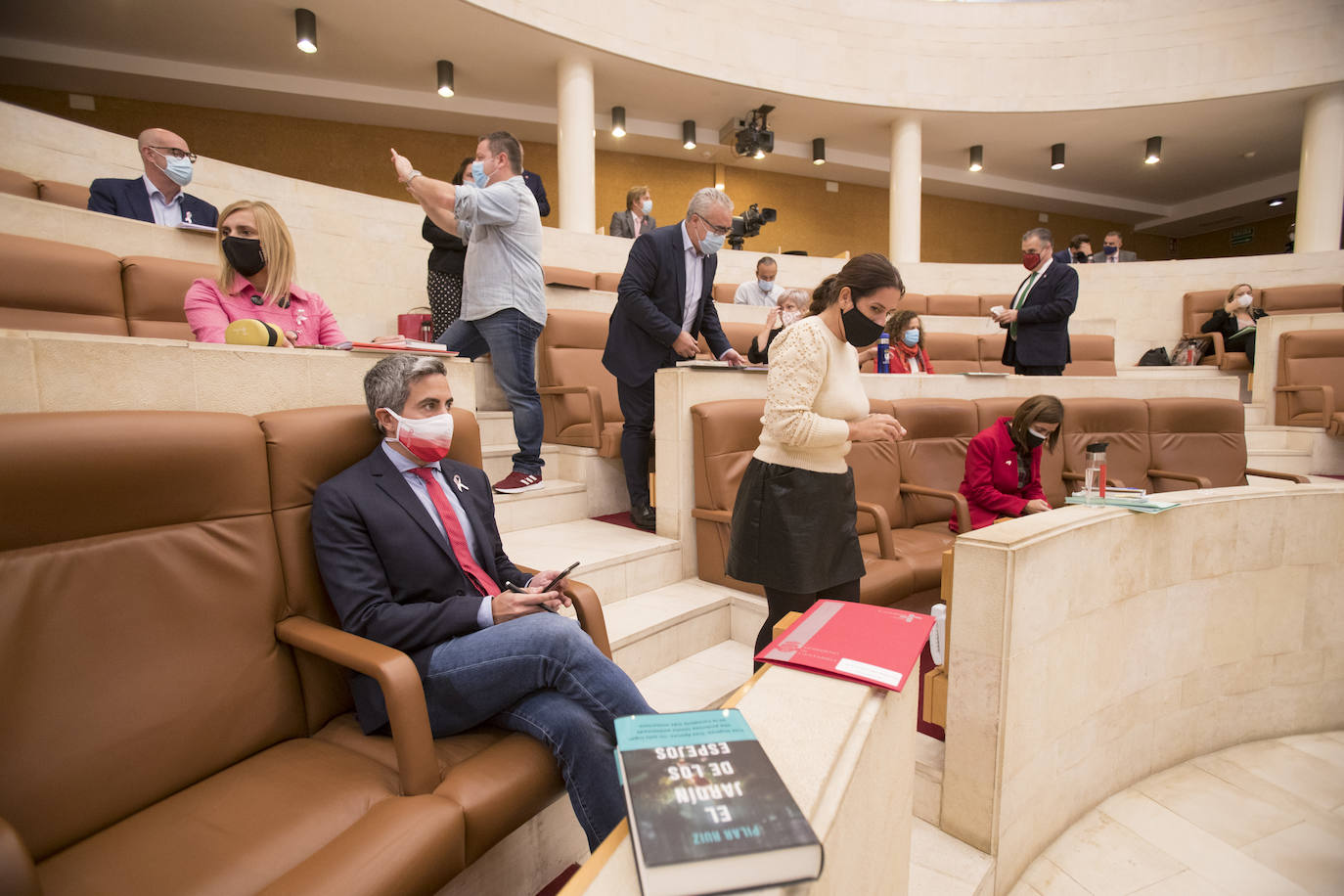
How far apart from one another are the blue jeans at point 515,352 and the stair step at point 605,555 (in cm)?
46

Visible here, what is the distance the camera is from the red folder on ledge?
2.89ft

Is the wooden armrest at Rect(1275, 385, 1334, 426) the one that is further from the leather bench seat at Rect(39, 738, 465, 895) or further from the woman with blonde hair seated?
the woman with blonde hair seated

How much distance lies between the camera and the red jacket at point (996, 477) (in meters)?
2.84

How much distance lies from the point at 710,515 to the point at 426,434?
4.77 ft

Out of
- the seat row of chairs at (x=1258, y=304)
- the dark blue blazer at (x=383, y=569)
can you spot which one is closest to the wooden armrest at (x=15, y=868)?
the dark blue blazer at (x=383, y=569)

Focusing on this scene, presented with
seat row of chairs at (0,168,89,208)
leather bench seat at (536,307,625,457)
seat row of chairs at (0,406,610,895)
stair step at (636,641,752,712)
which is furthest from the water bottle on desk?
seat row of chairs at (0,168,89,208)

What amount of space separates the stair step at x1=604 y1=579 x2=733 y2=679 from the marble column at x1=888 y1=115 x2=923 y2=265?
744 centimetres

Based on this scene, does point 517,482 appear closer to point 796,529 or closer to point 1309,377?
point 796,529

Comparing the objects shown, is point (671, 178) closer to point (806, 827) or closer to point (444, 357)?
point (444, 357)

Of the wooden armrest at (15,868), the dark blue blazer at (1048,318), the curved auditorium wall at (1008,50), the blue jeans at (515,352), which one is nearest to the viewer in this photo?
the wooden armrest at (15,868)

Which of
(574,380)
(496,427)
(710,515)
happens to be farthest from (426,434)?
(574,380)

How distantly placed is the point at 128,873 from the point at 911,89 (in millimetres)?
10097

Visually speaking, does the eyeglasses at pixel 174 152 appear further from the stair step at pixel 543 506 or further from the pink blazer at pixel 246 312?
the stair step at pixel 543 506

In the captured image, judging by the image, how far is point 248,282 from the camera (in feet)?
6.50
